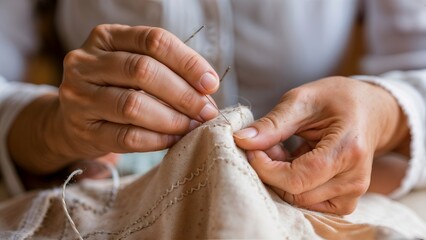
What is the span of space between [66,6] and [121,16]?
0.33 ft

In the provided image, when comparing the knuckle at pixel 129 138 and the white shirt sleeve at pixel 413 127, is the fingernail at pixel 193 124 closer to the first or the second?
the knuckle at pixel 129 138

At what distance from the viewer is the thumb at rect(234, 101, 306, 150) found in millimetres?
461

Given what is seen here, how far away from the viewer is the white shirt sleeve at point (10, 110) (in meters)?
0.69

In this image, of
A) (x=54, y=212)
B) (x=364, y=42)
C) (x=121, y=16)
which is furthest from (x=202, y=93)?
(x=364, y=42)

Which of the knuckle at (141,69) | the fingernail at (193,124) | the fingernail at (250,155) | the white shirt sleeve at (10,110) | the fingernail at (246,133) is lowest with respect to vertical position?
the white shirt sleeve at (10,110)

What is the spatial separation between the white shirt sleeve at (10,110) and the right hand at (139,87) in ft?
0.70

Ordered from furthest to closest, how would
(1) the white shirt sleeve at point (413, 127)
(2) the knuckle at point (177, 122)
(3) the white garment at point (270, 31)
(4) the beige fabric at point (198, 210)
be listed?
(3) the white garment at point (270, 31), (1) the white shirt sleeve at point (413, 127), (2) the knuckle at point (177, 122), (4) the beige fabric at point (198, 210)

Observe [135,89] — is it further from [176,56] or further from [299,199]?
[299,199]

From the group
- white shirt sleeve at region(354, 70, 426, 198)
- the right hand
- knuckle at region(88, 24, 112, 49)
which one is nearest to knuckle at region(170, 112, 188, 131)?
the right hand

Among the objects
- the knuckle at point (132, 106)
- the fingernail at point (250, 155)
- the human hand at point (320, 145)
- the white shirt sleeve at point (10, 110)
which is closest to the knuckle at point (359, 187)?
the human hand at point (320, 145)

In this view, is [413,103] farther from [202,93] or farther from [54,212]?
[54,212]

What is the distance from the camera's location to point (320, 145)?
1.56 feet

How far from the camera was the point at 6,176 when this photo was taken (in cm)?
69

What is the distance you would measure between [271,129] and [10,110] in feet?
1.32
